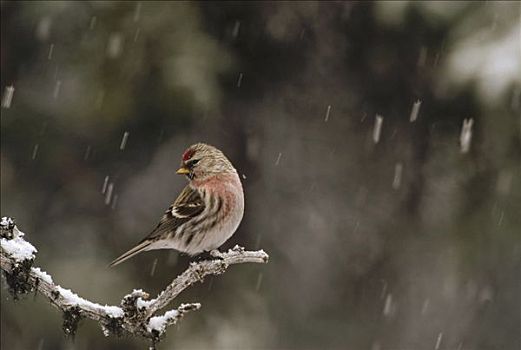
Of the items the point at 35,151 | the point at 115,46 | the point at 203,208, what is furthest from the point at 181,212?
the point at 35,151

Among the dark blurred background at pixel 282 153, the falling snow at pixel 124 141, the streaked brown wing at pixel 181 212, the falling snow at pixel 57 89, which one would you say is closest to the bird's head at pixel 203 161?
the streaked brown wing at pixel 181 212

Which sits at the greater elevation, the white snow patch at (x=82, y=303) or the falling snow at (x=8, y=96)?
the falling snow at (x=8, y=96)

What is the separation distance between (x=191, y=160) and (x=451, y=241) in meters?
4.74

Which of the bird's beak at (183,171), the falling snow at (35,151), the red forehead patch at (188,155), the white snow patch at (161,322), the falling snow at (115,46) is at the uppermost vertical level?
the falling snow at (115,46)

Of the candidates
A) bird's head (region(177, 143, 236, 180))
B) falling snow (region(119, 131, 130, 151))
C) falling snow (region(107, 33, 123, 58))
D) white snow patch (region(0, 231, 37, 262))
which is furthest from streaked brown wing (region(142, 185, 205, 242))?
falling snow (region(119, 131, 130, 151))

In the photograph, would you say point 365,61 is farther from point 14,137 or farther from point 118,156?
point 14,137

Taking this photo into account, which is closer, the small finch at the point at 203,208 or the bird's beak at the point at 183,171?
the bird's beak at the point at 183,171

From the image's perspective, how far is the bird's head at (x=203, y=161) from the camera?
428 centimetres

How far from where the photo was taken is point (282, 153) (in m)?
8.96

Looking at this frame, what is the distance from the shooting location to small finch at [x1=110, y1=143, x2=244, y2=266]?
4305mm

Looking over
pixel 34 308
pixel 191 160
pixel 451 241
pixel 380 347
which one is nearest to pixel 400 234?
pixel 451 241

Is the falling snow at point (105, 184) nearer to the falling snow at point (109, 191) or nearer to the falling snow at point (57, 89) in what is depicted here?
the falling snow at point (109, 191)

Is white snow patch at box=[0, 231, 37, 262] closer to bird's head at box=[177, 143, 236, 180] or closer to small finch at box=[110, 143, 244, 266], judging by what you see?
small finch at box=[110, 143, 244, 266]

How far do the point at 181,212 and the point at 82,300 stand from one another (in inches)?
47.6
